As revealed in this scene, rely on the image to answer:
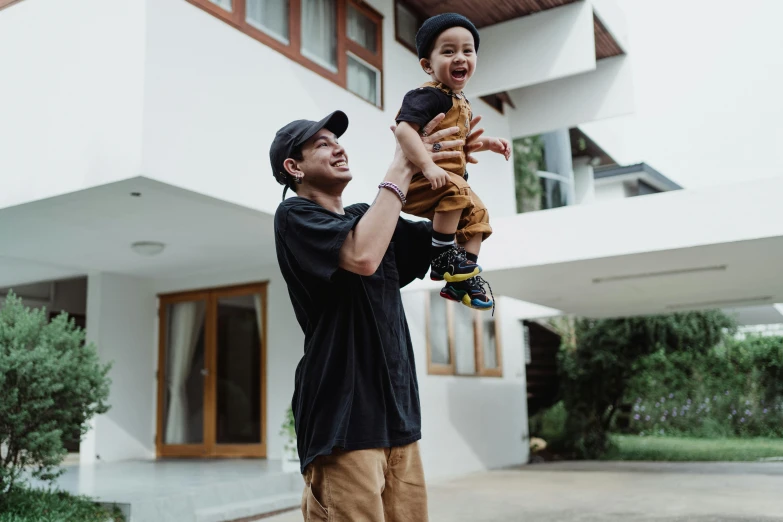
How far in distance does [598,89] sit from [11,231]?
26.5 feet

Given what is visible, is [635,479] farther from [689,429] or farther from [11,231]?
[11,231]

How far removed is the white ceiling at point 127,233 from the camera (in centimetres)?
598

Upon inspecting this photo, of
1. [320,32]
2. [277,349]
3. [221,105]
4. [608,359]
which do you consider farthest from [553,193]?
[221,105]

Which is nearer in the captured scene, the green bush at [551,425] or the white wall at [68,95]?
the white wall at [68,95]

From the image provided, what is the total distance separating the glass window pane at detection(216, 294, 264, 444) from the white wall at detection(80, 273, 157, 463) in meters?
1.00

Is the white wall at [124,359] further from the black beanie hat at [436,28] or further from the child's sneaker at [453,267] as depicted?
the black beanie hat at [436,28]

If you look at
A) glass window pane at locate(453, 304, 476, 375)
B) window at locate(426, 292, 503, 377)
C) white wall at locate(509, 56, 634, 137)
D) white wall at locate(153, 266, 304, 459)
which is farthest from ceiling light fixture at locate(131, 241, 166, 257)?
white wall at locate(509, 56, 634, 137)

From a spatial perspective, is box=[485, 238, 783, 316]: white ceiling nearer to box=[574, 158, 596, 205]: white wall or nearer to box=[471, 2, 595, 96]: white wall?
box=[471, 2, 595, 96]: white wall

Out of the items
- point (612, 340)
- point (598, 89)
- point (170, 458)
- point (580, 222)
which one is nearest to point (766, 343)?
point (612, 340)

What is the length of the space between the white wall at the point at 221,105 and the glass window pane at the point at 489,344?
4.22 meters

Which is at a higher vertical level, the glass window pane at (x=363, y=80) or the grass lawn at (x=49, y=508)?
the glass window pane at (x=363, y=80)

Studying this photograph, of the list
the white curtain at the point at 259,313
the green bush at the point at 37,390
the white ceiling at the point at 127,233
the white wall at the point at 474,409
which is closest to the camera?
the green bush at the point at 37,390

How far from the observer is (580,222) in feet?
22.8

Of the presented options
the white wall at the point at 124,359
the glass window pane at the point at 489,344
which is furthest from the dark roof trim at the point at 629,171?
the white wall at the point at 124,359
